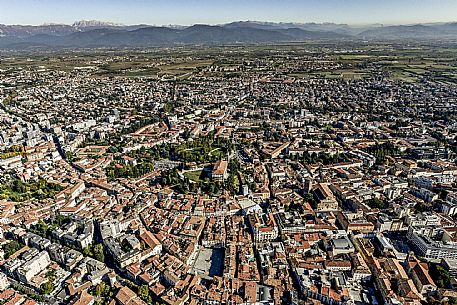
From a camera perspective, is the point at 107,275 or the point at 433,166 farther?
the point at 433,166

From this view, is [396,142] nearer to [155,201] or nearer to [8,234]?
[155,201]

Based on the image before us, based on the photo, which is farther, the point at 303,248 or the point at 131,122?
the point at 131,122

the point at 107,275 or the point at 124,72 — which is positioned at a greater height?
the point at 124,72

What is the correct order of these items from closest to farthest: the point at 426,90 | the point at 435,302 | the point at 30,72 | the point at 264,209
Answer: the point at 435,302
the point at 264,209
the point at 426,90
the point at 30,72

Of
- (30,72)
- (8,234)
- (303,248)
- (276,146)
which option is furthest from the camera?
(30,72)

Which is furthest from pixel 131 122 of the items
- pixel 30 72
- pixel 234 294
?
pixel 30 72

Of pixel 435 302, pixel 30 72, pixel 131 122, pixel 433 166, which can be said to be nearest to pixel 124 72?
pixel 30 72

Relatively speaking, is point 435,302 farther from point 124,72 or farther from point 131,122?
point 124,72
